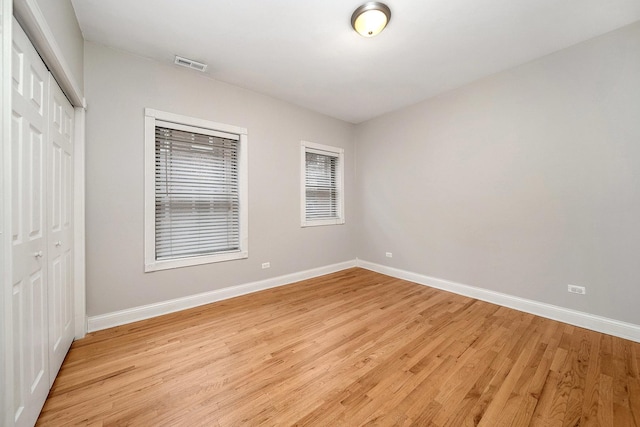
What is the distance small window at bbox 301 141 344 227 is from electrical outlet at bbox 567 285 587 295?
3138 millimetres

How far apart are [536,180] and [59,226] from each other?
183 inches

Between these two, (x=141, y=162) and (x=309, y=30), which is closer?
(x=309, y=30)

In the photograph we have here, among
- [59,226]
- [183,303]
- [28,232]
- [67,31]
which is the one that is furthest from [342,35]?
[183,303]

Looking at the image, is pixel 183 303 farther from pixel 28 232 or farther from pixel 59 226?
pixel 28 232

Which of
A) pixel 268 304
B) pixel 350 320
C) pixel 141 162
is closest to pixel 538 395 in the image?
pixel 350 320

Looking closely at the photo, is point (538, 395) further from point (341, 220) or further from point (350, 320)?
point (341, 220)

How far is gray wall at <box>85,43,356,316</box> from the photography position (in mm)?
2402

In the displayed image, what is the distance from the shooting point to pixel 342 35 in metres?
2.32

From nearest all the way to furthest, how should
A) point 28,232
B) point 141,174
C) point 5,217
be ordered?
1. point 5,217
2. point 28,232
3. point 141,174

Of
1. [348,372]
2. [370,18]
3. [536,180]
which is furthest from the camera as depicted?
[536,180]

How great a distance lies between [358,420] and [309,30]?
3125mm

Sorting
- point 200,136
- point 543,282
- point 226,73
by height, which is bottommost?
point 543,282

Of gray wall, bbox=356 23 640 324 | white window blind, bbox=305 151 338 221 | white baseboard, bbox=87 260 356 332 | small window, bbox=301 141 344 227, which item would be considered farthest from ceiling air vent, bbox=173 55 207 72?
gray wall, bbox=356 23 640 324

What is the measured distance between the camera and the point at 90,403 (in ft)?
4.93
